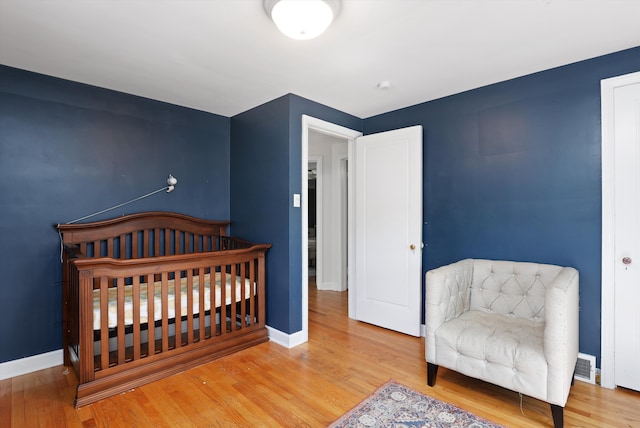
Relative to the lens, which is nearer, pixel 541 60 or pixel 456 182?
pixel 541 60

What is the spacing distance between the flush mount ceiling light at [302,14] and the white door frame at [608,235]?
1994mm

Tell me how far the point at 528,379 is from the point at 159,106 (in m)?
3.64

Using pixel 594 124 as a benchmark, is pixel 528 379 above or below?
below

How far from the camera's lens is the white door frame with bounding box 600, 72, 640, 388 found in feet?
7.16

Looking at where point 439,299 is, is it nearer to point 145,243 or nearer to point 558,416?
point 558,416

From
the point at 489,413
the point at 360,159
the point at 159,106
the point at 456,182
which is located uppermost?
the point at 159,106

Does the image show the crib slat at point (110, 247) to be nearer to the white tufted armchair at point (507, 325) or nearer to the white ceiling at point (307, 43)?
the white ceiling at point (307, 43)

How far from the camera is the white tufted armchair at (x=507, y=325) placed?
5.67 feet

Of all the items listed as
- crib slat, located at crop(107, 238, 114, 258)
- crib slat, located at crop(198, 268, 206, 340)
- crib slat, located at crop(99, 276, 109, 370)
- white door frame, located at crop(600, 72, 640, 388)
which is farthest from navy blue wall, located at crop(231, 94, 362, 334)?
white door frame, located at crop(600, 72, 640, 388)

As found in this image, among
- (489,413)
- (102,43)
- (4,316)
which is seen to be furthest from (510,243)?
(4,316)

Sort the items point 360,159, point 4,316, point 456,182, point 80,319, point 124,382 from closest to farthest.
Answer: point 80,319 < point 124,382 < point 4,316 < point 456,182 < point 360,159

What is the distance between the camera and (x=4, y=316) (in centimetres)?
236

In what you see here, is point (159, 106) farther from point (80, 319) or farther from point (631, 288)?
point (631, 288)

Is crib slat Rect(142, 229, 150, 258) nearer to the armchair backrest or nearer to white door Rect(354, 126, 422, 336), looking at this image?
white door Rect(354, 126, 422, 336)
